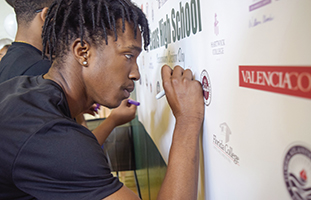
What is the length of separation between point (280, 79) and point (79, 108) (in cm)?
62

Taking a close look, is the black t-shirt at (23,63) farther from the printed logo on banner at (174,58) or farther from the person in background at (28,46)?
the printed logo on banner at (174,58)

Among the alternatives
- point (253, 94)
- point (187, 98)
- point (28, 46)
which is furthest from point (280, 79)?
point (28, 46)

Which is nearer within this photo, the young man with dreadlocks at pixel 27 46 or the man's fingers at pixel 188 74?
the man's fingers at pixel 188 74

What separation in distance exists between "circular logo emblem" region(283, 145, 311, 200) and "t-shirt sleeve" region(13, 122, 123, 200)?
329mm

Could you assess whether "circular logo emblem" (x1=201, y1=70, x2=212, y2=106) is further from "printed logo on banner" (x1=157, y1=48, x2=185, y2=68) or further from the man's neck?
the man's neck

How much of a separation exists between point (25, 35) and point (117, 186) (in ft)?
3.18

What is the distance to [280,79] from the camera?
331mm

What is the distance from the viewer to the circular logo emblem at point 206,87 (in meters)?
0.61

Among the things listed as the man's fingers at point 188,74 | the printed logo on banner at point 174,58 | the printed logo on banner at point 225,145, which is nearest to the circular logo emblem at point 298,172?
the printed logo on banner at point 225,145

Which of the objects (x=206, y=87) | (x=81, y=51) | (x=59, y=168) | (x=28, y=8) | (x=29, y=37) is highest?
(x=28, y=8)

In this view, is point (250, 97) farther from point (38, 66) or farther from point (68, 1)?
point (38, 66)

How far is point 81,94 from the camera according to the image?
2.46ft

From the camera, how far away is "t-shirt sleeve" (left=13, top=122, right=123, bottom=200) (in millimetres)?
485

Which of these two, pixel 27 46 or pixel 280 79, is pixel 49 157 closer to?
pixel 280 79
